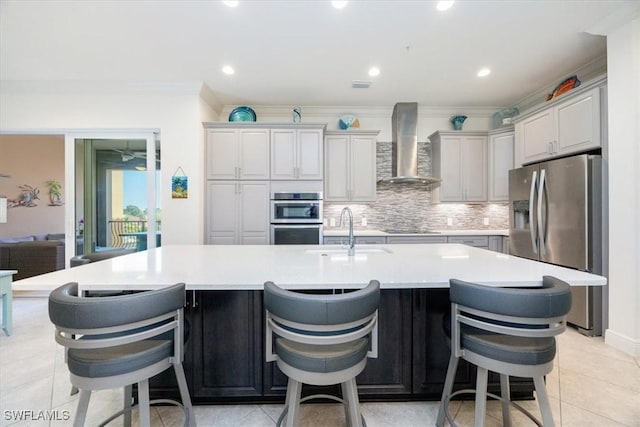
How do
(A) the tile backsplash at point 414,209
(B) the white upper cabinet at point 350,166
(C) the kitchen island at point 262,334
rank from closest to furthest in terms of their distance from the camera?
(C) the kitchen island at point 262,334
(B) the white upper cabinet at point 350,166
(A) the tile backsplash at point 414,209

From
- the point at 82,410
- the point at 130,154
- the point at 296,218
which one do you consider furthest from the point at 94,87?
the point at 82,410

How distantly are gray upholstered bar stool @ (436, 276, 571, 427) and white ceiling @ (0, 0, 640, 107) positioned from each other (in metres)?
2.25

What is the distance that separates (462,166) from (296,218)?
2.58m

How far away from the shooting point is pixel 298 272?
145 cm

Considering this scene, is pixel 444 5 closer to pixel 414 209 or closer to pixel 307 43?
pixel 307 43

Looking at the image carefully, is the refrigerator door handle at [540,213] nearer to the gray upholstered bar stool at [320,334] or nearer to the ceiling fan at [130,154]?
the gray upholstered bar stool at [320,334]

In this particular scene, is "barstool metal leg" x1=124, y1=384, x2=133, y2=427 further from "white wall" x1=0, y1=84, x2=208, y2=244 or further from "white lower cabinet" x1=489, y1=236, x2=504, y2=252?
"white lower cabinet" x1=489, y1=236, x2=504, y2=252

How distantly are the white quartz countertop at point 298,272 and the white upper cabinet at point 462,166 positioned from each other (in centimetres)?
227

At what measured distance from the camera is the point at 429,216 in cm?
439

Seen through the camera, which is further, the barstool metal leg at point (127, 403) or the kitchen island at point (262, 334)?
the kitchen island at point (262, 334)

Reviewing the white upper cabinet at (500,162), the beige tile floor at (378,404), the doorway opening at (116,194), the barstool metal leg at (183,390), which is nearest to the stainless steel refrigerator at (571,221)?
the beige tile floor at (378,404)

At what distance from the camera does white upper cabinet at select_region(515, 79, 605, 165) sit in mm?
2611

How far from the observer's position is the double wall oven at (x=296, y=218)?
367 centimetres


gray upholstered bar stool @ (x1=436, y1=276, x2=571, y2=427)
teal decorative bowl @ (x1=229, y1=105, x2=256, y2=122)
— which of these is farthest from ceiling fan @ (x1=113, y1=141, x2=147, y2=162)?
gray upholstered bar stool @ (x1=436, y1=276, x2=571, y2=427)
